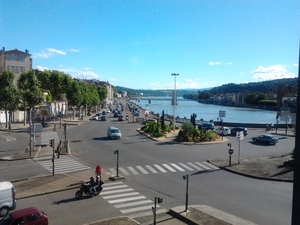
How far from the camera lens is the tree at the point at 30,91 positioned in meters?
44.9

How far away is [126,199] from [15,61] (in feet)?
200

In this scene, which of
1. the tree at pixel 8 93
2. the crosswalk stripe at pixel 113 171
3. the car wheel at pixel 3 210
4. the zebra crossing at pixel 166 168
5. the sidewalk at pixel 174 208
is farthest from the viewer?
the tree at pixel 8 93

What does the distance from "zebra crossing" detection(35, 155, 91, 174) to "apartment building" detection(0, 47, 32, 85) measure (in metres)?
45.3

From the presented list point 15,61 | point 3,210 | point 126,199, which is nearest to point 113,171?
point 126,199

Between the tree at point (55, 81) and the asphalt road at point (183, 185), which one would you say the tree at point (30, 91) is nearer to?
the asphalt road at point (183, 185)

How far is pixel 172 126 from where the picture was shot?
48688 mm

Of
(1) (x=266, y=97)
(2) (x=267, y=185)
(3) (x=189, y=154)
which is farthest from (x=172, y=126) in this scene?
(1) (x=266, y=97)

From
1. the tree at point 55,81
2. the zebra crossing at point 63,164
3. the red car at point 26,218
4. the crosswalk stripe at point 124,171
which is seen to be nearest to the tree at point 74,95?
the tree at point 55,81

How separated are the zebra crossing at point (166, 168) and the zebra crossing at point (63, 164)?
2.79 meters

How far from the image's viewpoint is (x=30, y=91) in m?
45.2

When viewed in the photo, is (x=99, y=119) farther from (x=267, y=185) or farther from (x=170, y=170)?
(x=267, y=185)

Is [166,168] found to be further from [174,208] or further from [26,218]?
[26,218]

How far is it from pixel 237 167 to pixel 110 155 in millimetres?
11321

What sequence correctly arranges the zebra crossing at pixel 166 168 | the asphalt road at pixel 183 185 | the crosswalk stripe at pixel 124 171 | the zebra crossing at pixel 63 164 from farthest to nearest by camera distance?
the zebra crossing at pixel 63 164 < the zebra crossing at pixel 166 168 < the crosswalk stripe at pixel 124 171 < the asphalt road at pixel 183 185
